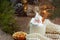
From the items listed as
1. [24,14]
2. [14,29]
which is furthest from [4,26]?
[24,14]

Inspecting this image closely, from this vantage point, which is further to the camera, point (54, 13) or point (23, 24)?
point (54, 13)

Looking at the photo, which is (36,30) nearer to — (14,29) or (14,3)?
(14,29)

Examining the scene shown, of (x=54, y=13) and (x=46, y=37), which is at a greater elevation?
(x=54, y=13)

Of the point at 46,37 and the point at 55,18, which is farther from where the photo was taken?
the point at 55,18

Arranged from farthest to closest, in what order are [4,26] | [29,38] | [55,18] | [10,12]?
[55,18] → [10,12] → [4,26] → [29,38]

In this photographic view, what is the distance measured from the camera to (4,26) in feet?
11.2

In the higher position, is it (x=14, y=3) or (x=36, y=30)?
(x=14, y=3)

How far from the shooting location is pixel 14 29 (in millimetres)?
3428

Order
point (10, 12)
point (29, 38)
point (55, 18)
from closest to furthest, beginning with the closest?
1. point (29, 38)
2. point (10, 12)
3. point (55, 18)

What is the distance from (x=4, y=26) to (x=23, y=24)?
0.58 m

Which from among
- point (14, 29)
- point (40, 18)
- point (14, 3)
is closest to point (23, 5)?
point (14, 3)

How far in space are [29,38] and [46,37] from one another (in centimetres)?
21

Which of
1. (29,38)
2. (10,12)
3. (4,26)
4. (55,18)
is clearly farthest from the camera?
(55,18)

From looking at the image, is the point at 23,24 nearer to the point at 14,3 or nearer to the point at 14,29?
the point at 14,29
